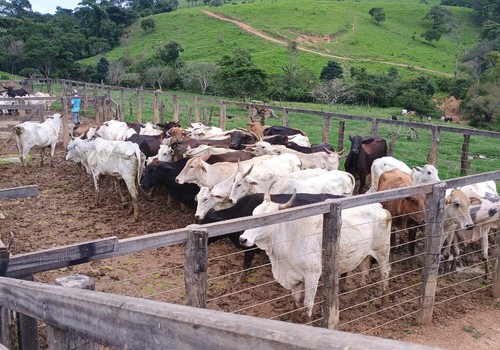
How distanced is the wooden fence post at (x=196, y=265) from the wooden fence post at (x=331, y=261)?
1.48 metres

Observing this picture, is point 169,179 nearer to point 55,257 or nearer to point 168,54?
point 55,257

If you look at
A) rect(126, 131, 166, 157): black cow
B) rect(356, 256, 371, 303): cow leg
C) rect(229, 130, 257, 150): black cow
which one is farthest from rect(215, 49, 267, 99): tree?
rect(356, 256, 371, 303): cow leg

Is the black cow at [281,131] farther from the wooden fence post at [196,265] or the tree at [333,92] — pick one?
the tree at [333,92]

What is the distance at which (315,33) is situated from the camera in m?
75.6

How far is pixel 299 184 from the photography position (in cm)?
761

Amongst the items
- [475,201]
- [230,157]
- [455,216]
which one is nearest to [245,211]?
[455,216]

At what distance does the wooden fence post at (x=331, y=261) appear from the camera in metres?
4.43

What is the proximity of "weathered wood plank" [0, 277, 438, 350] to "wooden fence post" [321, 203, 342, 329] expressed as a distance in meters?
2.93

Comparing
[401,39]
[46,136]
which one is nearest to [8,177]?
[46,136]

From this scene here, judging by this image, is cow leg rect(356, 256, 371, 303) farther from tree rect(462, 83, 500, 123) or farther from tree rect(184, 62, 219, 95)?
tree rect(184, 62, 219, 95)

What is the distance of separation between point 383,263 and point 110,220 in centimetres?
566

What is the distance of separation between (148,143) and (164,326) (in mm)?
11467

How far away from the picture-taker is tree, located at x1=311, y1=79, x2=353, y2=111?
4384cm

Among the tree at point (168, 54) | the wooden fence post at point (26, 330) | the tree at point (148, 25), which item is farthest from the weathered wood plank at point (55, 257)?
the tree at point (148, 25)
